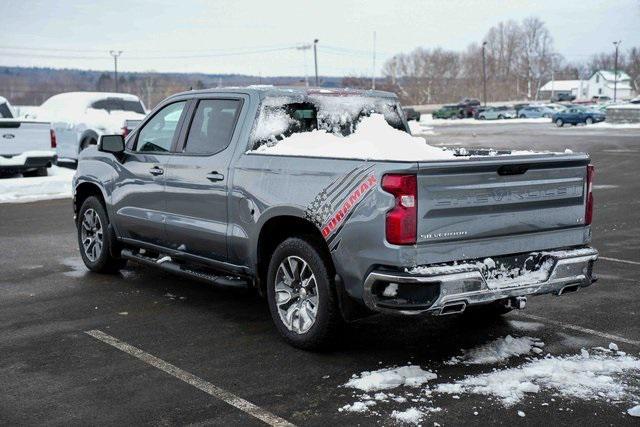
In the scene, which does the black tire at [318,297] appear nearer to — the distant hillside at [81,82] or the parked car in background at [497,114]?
the parked car in background at [497,114]

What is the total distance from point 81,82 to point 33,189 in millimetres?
144134

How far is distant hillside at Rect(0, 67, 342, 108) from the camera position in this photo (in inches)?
5226

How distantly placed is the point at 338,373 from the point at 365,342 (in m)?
0.71

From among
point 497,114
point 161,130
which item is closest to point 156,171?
point 161,130

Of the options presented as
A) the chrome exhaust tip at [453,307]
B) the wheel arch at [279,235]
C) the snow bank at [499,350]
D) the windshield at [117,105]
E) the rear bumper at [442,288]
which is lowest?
the snow bank at [499,350]

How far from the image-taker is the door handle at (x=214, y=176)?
608cm

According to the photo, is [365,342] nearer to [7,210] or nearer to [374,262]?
[374,262]

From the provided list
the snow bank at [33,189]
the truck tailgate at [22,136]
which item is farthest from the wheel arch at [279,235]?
the truck tailgate at [22,136]

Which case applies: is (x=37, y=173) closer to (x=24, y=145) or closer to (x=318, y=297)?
(x=24, y=145)

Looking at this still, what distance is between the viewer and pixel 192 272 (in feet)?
21.2

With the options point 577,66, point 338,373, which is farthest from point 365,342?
point 577,66

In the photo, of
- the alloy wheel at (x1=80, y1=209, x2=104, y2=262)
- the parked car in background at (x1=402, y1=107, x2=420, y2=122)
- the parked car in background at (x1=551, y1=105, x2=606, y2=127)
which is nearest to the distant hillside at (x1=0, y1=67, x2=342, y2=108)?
the parked car in background at (x1=551, y1=105, x2=606, y2=127)

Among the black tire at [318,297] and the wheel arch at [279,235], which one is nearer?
the black tire at [318,297]

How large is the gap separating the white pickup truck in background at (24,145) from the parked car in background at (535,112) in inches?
2338
